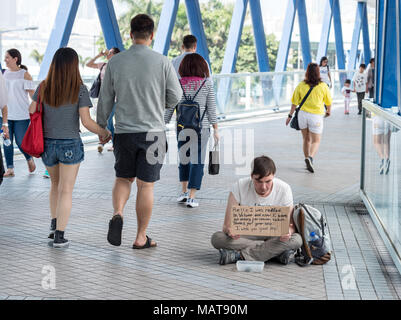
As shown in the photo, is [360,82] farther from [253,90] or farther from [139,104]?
[139,104]

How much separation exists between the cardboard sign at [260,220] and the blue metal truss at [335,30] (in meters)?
25.3

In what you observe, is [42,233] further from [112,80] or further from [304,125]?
[304,125]

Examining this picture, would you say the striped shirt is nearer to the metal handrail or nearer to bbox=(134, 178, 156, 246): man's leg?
the metal handrail

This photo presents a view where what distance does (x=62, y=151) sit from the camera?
222 inches

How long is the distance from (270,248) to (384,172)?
1.43 meters

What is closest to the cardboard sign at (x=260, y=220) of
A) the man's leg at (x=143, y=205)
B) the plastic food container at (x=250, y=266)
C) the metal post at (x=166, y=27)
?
the plastic food container at (x=250, y=266)

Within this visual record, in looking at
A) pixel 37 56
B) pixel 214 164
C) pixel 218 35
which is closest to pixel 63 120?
pixel 214 164

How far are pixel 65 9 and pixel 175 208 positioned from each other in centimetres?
670

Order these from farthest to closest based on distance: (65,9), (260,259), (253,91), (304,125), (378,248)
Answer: (253,91) → (65,9) → (304,125) → (378,248) → (260,259)

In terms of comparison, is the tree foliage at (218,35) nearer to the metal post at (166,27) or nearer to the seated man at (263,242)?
the metal post at (166,27)

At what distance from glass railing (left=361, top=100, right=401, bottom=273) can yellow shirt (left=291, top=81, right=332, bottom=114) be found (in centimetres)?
224

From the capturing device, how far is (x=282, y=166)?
10.7 meters

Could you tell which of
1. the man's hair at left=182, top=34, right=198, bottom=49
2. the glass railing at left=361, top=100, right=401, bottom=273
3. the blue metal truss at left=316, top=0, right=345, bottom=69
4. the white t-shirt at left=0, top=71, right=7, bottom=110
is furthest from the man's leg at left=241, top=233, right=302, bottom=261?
the blue metal truss at left=316, top=0, right=345, bottom=69
